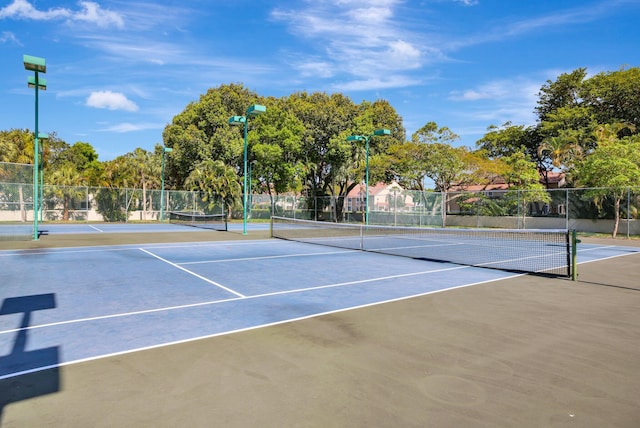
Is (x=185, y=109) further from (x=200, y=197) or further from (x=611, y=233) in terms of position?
(x=611, y=233)

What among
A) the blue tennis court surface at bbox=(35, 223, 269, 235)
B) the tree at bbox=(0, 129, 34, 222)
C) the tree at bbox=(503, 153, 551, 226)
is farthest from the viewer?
the tree at bbox=(503, 153, 551, 226)

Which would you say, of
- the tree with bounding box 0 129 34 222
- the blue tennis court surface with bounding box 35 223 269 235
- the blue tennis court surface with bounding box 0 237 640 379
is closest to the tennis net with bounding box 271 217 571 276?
the blue tennis court surface with bounding box 0 237 640 379

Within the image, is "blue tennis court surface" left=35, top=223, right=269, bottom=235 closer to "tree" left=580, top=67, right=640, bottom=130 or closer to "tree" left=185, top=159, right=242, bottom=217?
"tree" left=185, top=159, right=242, bottom=217

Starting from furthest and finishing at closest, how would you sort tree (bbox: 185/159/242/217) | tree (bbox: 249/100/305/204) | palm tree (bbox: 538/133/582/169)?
1. tree (bbox: 249/100/305/204)
2. tree (bbox: 185/159/242/217)
3. palm tree (bbox: 538/133/582/169)

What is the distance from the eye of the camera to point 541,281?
31.0ft

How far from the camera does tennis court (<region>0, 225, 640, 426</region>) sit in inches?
136

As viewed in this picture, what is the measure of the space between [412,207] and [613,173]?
→ 1435 cm

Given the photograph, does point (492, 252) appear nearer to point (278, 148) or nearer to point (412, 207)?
point (412, 207)

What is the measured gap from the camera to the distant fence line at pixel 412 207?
2717cm

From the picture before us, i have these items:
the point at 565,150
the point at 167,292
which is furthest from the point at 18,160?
the point at 565,150

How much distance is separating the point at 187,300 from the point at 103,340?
7.22 feet

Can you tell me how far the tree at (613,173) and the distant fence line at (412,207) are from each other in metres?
0.16

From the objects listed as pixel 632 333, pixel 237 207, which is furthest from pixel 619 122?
pixel 632 333

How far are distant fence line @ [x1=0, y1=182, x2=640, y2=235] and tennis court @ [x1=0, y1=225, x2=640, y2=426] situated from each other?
18528 millimetres
